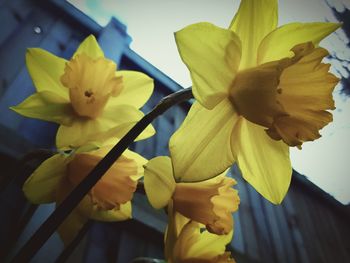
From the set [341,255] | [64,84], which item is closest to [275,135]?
[64,84]

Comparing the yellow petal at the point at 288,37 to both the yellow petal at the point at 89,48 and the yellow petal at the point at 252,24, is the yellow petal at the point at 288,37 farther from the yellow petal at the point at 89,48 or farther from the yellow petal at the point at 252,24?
the yellow petal at the point at 89,48

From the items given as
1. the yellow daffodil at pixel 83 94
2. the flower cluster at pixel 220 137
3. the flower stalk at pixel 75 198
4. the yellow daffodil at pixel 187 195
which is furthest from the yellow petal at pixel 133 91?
the flower stalk at pixel 75 198

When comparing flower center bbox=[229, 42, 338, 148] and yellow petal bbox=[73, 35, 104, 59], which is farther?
yellow petal bbox=[73, 35, 104, 59]

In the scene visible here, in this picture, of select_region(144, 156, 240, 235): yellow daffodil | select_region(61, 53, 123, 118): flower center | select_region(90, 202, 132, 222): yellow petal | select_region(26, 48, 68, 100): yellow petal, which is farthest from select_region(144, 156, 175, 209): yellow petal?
select_region(26, 48, 68, 100): yellow petal

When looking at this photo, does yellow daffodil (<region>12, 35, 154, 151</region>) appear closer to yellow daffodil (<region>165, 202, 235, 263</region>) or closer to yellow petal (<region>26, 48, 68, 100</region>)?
yellow petal (<region>26, 48, 68, 100</region>)

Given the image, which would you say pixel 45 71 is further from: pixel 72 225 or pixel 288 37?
pixel 288 37

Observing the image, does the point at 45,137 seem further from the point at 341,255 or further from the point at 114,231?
the point at 341,255
